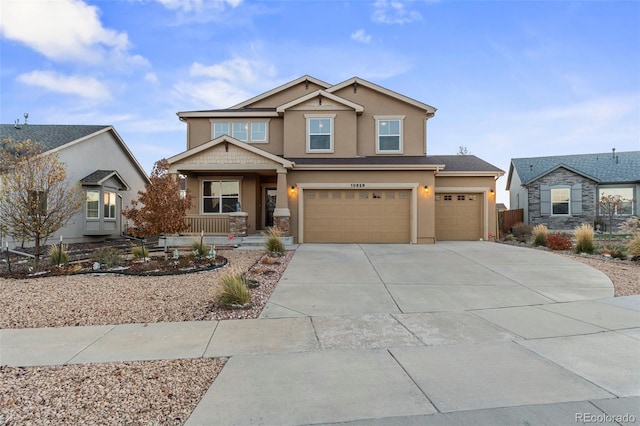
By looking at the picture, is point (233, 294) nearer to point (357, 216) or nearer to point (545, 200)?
point (357, 216)

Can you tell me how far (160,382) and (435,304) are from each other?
15.4 ft

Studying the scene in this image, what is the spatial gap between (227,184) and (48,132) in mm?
10887

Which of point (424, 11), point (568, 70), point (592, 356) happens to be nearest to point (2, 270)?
point (592, 356)

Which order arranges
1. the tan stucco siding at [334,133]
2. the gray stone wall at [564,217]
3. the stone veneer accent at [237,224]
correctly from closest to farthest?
the stone veneer accent at [237,224], the tan stucco siding at [334,133], the gray stone wall at [564,217]

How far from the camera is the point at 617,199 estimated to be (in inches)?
773

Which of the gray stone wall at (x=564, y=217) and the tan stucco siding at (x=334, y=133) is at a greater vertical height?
the tan stucco siding at (x=334, y=133)

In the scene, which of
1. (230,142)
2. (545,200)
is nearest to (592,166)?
(545,200)

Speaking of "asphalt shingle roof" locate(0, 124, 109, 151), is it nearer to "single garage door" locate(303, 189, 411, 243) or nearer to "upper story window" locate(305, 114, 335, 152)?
"upper story window" locate(305, 114, 335, 152)

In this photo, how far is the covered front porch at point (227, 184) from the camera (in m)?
13.9

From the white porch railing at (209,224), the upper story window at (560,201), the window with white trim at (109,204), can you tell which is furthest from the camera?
the upper story window at (560,201)

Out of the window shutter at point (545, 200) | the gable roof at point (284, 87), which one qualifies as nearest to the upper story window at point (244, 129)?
the gable roof at point (284, 87)

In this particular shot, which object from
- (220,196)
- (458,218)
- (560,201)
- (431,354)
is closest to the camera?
(431,354)

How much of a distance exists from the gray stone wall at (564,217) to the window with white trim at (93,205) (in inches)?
1044

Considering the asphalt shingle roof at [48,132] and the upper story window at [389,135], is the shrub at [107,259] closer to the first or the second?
the asphalt shingle roof at [48,132]
